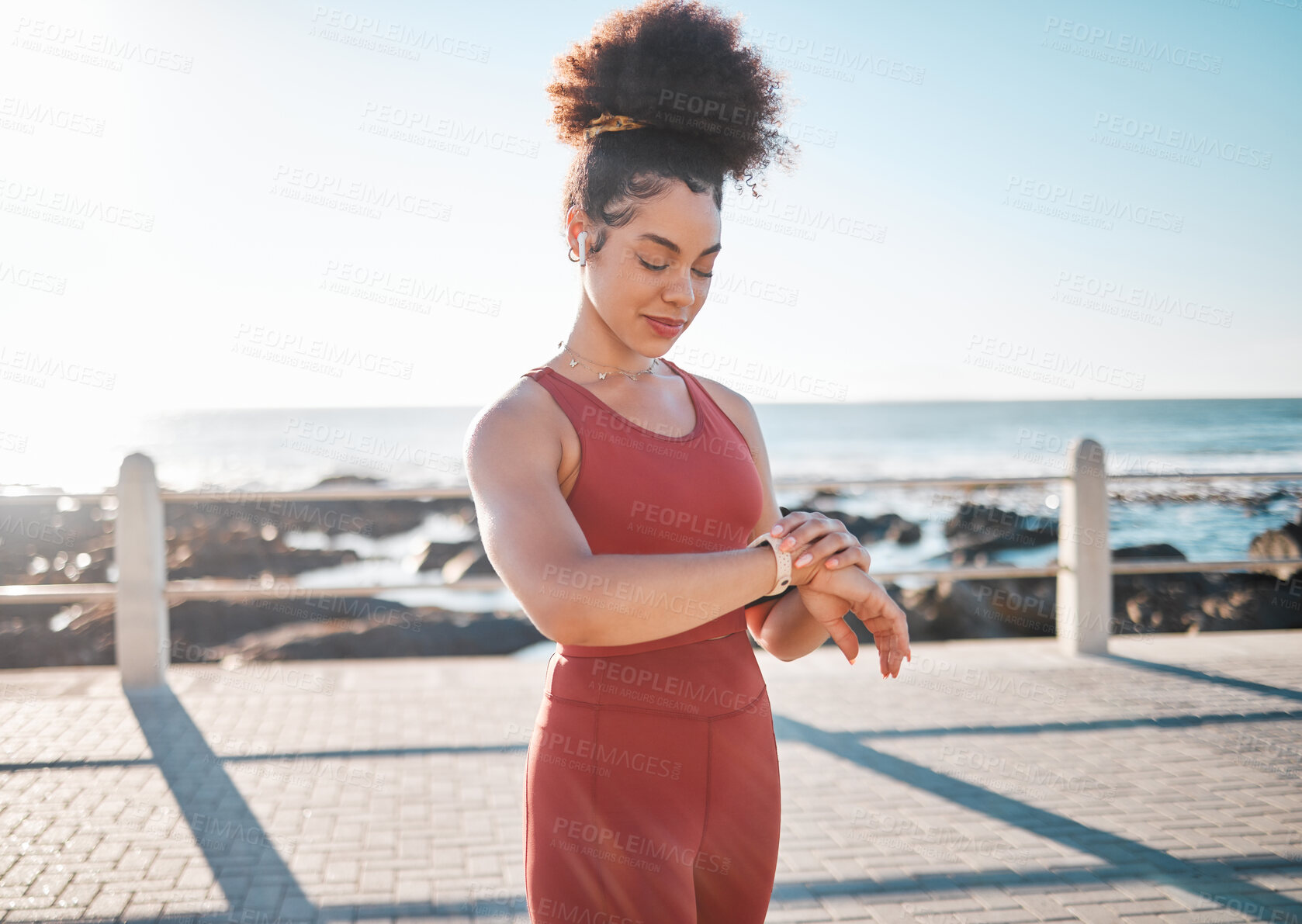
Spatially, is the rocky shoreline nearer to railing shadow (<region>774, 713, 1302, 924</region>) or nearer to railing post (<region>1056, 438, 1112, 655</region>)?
railing post (<region>1056, 438, 1112, 655</region>)

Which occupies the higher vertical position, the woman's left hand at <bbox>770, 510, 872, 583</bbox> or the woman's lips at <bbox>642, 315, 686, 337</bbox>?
the woman's lips at <bbox>642, 315, 686, 337</bbox>

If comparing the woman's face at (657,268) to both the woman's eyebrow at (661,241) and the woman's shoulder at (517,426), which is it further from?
the woman's shoulder at (517,426)

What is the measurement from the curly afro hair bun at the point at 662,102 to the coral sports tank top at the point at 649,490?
12.6 inches

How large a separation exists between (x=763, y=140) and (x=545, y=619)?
1.00m

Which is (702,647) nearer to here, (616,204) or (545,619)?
(545,619)

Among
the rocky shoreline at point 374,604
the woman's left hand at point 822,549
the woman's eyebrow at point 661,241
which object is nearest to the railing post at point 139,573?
the rocky shoreline at point 374,604

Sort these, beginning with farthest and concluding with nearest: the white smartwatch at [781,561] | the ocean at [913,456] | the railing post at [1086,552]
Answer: the ocean at [913,456] < the railing post at [1086,552] < the white smartwatch at [781,561]

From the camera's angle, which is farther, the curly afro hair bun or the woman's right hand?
the curly afro hair bun

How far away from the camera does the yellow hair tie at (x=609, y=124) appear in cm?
156

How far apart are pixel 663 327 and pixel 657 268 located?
0.10m

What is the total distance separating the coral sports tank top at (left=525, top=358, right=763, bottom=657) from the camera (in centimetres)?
146

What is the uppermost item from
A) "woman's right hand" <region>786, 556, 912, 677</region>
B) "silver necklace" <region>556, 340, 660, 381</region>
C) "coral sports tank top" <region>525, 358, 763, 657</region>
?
"silver necklace" <region>556, 340, 660, 381</region>

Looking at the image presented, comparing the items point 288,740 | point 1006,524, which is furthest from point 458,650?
point 1006,524

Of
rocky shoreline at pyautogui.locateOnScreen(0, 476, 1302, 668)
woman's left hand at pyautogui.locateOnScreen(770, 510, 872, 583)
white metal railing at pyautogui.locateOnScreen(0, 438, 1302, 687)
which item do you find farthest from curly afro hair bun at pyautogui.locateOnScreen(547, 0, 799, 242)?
rocky shoreline at pyautogui.locateOnScreen(0, 476, 1302, 668)
